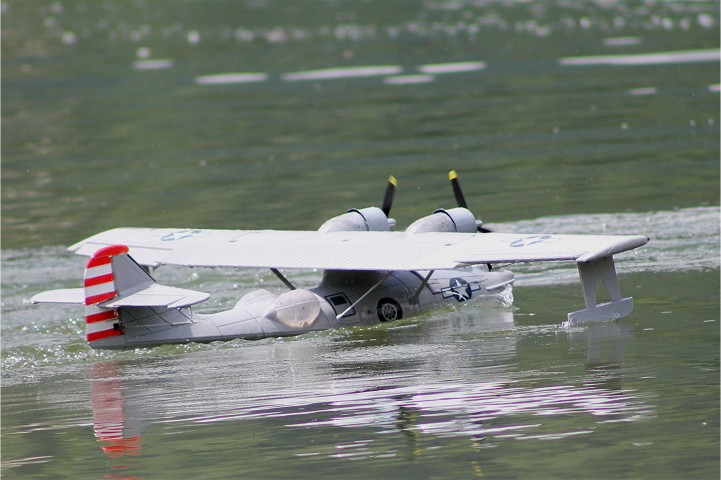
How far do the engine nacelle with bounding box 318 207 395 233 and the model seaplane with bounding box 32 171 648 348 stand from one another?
21 mm

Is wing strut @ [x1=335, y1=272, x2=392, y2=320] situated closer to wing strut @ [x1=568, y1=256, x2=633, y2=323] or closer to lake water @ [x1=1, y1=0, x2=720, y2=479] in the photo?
lake water @ [x1=1, y1=0, x2=720, y2=479]

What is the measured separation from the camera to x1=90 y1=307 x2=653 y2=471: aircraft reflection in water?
16.6 metres

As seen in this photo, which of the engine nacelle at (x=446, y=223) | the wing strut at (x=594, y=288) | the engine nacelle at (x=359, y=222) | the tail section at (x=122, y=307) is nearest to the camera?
the wing strut at (x=594, y=288)

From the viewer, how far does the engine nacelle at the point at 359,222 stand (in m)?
24.9

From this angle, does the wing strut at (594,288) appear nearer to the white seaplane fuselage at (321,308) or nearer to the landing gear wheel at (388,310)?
the white seaplane fuselage at (321,308)

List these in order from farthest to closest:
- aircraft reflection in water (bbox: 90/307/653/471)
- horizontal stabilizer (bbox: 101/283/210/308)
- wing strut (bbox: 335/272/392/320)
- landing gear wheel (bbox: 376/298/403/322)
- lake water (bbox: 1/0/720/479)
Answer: landing gear wheel (bbox: 376/298/403/322), wing strut (bbox: 335/272/392/320), horizontal stabilizer (bbox: 101/283/210/308), aircraft reflection in water (bbox: 90/307/653/471), lake water (bbox: 1/0/720/479)

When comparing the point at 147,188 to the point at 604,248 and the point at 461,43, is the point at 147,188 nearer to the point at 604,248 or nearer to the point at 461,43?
the point at 604,248

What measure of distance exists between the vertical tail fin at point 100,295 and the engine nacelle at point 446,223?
5.97 meters

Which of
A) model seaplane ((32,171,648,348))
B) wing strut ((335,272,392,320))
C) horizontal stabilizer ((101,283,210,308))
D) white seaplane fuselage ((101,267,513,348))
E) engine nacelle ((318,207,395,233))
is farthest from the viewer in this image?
engine nacelle ((318,207,395,233))

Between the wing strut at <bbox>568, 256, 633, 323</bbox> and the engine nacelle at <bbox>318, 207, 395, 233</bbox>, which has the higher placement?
the engine nacelle at <bbox>318, 207, 395, 233</bbox>

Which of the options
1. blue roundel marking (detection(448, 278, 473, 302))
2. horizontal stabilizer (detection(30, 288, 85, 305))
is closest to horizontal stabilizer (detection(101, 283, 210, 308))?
horizontal stabilizer (detection(30, 288, 85, 305))

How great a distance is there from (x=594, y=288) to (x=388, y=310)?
4.25 meters

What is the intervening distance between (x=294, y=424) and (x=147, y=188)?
26.3m

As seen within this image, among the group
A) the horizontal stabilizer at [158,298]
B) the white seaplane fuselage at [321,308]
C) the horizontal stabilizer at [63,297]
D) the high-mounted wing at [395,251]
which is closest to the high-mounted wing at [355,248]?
the high-mounted wing at [395,251]
